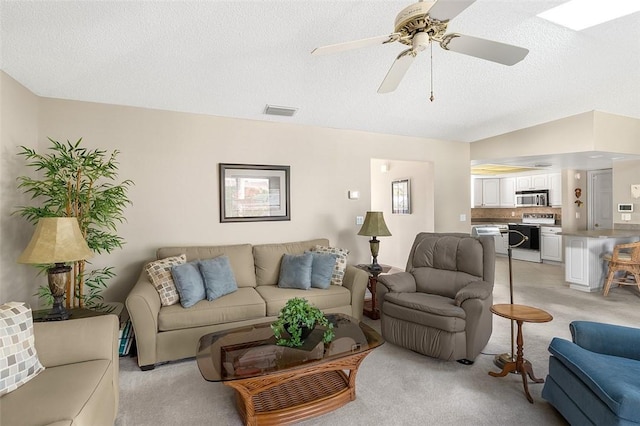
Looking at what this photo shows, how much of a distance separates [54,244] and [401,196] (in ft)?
17.6

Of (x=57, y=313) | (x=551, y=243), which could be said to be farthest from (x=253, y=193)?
(x=551, y=243)

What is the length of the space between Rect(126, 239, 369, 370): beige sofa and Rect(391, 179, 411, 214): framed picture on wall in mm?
2694

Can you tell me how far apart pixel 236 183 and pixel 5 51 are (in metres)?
2.23

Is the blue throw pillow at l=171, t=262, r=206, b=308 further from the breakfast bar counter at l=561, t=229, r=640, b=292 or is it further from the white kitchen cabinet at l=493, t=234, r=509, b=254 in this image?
the white kitchen cabinet at l=493, t=234, r=509, b=254

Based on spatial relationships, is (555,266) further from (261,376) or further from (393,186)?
(261,376)

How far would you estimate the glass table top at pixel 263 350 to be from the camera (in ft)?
6.36

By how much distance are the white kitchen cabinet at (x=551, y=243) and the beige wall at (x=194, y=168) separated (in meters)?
4.63

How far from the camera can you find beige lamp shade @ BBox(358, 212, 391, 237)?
400cm

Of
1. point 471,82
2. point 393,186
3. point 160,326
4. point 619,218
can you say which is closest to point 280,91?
point 471,82

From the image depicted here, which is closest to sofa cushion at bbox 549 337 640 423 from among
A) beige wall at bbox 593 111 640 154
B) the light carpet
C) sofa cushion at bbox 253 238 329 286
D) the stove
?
the light carpet

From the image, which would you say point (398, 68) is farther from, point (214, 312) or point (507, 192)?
point (507, 192)

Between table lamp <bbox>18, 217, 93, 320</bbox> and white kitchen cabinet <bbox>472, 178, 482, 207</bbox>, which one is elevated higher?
white kitchen cabinet <bbox>472, 178, 482, 207</bbox>

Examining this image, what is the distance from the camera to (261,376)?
1.86m

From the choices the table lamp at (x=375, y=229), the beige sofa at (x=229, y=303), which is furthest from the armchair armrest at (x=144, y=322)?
the table lamp at (x=375, y=229)
